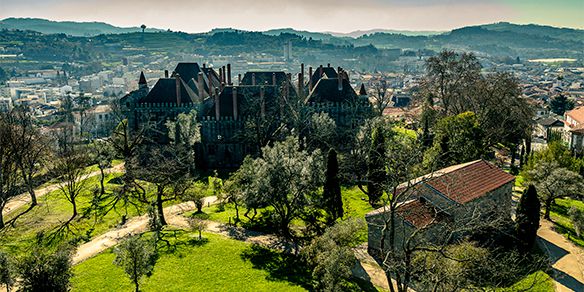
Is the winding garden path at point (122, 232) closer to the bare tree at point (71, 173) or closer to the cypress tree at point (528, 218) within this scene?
the bare tree at point (71, 173)

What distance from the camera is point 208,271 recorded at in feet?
87.8

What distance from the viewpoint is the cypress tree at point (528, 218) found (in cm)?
2888

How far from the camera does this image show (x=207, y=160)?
5072cm

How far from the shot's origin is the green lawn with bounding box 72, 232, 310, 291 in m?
25.1

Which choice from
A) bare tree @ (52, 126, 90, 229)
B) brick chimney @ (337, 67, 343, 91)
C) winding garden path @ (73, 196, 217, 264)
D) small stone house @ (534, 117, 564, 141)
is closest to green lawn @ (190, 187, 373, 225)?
winding garden path @ (73, 196, 217, 264)

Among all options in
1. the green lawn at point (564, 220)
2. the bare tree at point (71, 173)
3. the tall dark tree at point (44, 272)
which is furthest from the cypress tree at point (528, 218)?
the bare tree at point (71, 173)

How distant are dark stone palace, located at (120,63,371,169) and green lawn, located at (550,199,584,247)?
2278 cm

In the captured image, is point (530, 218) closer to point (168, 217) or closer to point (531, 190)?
point (531, 190)

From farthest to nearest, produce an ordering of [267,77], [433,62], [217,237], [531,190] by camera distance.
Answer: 1. [267,77]
2. [433,62]
3. [217,237]
4. [531,190]

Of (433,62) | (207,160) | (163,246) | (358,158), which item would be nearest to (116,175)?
(207,160)

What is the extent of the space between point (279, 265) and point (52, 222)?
21.3 meters

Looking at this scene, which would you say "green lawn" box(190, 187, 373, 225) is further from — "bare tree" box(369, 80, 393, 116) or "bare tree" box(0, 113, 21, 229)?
"bare tree" box(0, 113, 21, 229)

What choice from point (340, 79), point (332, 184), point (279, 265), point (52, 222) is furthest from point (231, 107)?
point (279, 265)

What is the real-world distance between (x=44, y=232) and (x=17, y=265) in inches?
546
